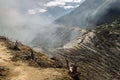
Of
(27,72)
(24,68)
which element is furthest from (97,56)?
(27,72)

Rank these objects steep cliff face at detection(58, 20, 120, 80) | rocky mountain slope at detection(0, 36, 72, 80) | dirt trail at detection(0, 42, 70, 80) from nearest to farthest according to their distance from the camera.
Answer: dirt trail at detection(0, 42, 70, 80) → rocky mountain slope at detection(0, 36, 72, 80) → steep cliff face at detection(58, 20, 120, 80)

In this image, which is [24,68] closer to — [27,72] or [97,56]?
[27,72]

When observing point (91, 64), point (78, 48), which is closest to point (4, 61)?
point (91, 64)

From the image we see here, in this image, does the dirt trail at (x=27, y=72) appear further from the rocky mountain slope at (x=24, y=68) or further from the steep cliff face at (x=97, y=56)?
the steep cliff face at (x=97, y=56)

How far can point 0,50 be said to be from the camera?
5766cm

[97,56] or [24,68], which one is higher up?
[24,68]

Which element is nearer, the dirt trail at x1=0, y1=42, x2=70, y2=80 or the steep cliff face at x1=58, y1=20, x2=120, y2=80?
the dirt trail at x1=0, y1=42, x2=70, y2=80

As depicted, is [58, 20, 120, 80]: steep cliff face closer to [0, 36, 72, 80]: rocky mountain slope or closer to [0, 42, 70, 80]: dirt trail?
[0, 36, 72, 80]: rocky mountain slope

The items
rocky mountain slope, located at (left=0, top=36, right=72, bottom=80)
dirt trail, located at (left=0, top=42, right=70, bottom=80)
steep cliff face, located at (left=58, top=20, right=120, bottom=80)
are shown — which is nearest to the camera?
dirt trail, located at (left=0, top=42, right=70, bottom=80)

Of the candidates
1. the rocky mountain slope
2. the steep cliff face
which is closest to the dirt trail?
the rocky mountain slope

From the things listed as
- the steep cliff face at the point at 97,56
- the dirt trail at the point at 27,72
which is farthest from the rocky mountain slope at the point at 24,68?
the steep cliff face at the point at 97,56

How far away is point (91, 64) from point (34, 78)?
109m

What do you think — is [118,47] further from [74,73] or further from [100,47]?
[74,73]

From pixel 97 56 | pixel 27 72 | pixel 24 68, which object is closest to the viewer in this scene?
pixel 27 72
